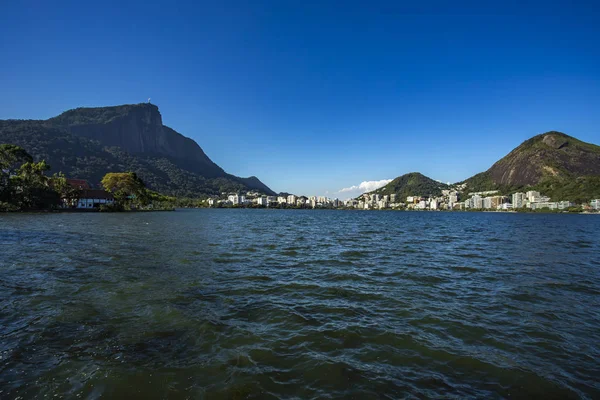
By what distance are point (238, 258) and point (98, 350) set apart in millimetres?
12028

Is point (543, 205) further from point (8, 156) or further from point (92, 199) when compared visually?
point (8, 156)

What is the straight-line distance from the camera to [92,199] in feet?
334

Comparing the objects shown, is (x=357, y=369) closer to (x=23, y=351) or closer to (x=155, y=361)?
(x=155, y=361)

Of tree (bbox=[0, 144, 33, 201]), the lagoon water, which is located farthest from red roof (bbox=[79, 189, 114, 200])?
the lagoon water

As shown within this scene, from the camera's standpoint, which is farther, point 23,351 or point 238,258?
point 238,258

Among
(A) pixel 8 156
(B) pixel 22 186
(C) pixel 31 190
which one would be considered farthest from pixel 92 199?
(C) pixel 31 190

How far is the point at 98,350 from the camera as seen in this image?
5957 mm

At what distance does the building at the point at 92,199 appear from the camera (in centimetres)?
9875

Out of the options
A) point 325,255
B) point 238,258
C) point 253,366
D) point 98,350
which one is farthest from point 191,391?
point 325,255

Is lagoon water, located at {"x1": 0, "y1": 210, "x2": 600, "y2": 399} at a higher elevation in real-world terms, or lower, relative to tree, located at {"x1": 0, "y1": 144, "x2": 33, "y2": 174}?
lower

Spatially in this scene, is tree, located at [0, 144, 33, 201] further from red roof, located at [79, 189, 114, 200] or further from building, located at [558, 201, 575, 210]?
building, located at [558, 201, 575, 210]

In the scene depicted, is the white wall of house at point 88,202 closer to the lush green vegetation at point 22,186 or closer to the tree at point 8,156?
the lush green vegetation at point 22,186

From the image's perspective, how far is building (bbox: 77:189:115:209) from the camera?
98750 millimetres

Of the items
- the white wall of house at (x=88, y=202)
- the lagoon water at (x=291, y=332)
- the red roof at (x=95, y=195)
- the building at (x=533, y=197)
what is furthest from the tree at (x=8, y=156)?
the building at (x=533, y=197)
